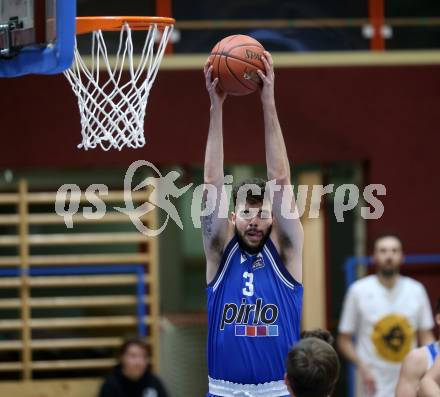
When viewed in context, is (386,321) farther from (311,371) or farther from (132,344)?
(311,371)

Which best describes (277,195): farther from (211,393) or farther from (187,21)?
(187,21)

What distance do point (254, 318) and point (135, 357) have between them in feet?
11.6

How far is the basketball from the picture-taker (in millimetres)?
5301

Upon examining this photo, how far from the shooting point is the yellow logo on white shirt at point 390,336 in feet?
28.7

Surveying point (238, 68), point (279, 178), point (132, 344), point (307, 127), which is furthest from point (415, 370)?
point (307, 127)

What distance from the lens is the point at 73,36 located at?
220 inches

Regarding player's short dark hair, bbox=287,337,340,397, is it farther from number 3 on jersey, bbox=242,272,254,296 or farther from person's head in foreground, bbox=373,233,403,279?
person's head in foreground, bbox=373,233,403,279

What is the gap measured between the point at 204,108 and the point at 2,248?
2398mm

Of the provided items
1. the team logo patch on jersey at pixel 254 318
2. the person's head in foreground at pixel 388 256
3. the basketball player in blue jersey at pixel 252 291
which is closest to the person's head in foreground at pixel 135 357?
the person's head in foreground at pixel 388 256

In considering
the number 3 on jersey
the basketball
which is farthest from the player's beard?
the basketball

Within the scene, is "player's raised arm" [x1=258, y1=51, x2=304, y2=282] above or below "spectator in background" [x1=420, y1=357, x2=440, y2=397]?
above

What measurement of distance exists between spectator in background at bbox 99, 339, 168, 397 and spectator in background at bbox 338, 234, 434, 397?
1.56m

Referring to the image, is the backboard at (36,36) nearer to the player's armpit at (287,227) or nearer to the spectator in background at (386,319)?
the player's armpit at (287,227)

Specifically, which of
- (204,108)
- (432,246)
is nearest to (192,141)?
(204,108)
